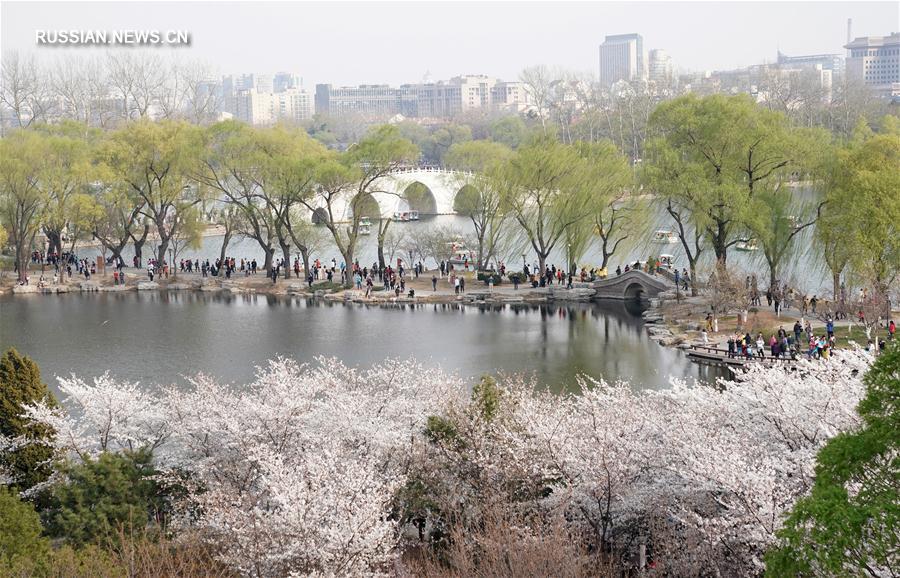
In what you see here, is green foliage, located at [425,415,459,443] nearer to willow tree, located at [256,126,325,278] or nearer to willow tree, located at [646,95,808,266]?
willow tree, located at [646,95,808,266]

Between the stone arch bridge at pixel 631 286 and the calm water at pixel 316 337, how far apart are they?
886 mm

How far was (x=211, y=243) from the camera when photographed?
56.4 m

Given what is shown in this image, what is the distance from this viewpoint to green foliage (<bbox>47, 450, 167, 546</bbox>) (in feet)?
46.1

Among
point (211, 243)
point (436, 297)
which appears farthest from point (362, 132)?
point (436, 297)

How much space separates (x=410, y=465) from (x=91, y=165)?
3081 cm

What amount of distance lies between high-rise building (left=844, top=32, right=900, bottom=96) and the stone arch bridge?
12052 cm

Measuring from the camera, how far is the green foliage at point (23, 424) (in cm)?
1638

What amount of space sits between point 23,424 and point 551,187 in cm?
2410

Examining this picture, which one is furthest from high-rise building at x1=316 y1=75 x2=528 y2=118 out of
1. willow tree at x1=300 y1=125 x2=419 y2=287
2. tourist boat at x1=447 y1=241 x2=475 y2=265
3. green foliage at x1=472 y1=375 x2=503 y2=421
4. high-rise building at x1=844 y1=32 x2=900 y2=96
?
green foliage at x1=472 y1=375 x2=503 y2=421

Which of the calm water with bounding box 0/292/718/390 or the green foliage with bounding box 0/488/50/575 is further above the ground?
the calm water with bounding box 0/292/718/390

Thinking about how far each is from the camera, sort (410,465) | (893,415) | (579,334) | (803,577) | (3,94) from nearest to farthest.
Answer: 1. (893,415)
2. (803,577)
3. (410,465)
4. (579,334)
5. (3,94)

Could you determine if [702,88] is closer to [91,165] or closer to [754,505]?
[91,165]

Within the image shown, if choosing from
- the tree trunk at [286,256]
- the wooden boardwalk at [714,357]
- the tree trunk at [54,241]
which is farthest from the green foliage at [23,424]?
the tree trunk at [54,241]

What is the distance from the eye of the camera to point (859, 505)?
8422 millimetres
